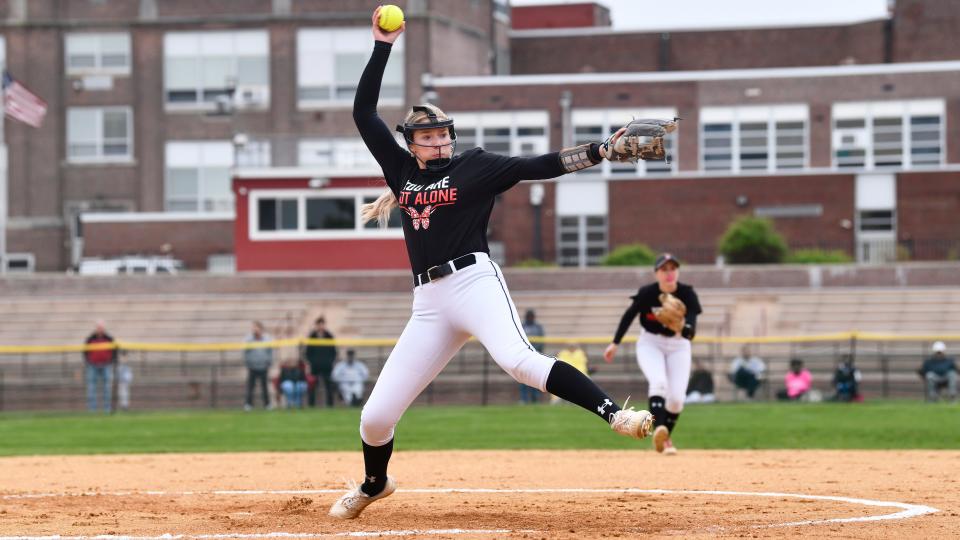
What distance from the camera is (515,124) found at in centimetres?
5319

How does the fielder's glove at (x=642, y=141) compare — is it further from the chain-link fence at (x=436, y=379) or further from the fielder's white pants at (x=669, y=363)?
the chain-link fence at (x=436, y=379)

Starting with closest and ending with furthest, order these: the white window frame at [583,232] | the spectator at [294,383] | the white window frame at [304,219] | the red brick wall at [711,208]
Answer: the spectator at [294,383]
the white window frame at [304,219]
the red brick wall at [711,208]
the white window frame at [583,232]

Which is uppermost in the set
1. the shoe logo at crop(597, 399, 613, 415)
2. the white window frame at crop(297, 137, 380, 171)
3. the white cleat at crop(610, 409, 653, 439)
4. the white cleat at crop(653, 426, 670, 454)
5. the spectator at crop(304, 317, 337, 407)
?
the white window frame at crop(297, 137, 380, 171)

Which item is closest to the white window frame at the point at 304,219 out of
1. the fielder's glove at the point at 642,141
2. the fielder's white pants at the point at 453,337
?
the fielder's white pants at the point at 453,337

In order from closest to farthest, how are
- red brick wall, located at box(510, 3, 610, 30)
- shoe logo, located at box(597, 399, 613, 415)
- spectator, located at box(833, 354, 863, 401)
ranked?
shoe logo, located at box(597, 399, 613, 415) → spectator, located at box(833, 354, 863, 401) → red brick wall, located at box(510, 3, 610, 30)

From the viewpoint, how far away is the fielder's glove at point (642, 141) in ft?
25.9

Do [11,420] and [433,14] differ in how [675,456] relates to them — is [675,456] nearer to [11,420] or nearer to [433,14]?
[11,420]

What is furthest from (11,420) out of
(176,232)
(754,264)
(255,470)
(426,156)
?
(176,232)

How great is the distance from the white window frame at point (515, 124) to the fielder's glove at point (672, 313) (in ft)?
127

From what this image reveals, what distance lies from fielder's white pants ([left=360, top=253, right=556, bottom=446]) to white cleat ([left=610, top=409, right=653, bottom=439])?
48 cm

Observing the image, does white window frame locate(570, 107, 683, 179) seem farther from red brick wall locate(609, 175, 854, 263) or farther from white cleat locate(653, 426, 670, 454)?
white cleat locate(653, 426, 670, 454)

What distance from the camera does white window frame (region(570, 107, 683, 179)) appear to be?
5109 centimetres

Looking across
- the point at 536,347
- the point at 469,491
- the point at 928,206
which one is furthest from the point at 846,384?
the point at 928,206

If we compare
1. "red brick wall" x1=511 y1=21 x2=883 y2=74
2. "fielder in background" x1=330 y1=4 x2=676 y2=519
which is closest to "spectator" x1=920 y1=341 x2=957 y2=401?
"fielder in background" x1=330 y1=4 x2=676 y2=519
